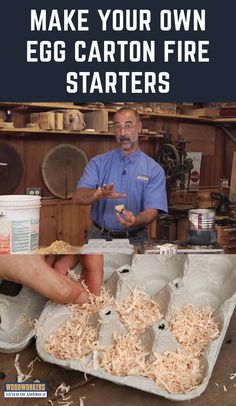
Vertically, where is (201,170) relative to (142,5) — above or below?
below

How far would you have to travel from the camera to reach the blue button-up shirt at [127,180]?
2.52 ft

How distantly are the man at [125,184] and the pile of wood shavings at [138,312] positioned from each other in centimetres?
13

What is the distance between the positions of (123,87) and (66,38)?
0.13 metres

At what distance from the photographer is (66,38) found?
749 mm

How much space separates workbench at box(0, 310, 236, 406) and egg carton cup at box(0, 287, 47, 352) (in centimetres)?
4

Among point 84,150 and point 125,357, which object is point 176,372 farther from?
point 84,150

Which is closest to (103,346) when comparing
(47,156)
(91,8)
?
(47,156)

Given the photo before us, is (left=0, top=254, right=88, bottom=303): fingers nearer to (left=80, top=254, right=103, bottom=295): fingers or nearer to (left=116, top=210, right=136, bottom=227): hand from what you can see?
(left=80, top=254, right=103, bottom=295): fingers

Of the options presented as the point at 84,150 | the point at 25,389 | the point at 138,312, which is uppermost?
the point at 84,150

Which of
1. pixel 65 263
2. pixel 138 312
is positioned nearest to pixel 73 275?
pixel 65 263

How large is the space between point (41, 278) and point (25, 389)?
18cm

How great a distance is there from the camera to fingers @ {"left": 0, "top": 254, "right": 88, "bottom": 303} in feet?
2.28

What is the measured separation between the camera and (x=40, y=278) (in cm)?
70

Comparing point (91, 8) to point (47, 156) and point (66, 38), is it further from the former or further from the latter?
point (47, 156)
